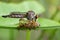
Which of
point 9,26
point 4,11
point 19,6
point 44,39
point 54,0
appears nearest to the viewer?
point 9,26

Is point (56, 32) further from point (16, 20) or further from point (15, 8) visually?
point (16, 20)

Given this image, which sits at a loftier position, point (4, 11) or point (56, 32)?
point (4, 11)

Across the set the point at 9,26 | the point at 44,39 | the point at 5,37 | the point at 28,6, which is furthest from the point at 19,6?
the point at 9,26

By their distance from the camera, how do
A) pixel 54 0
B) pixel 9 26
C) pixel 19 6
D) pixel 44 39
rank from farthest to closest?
pixel 54 0
pixel 44 39
pixel 19 6
pixel 9 26

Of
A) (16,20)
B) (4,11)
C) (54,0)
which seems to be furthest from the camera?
(54,0)

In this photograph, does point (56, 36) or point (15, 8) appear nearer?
point (15, 8)

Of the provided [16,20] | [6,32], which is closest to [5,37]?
[6,32]

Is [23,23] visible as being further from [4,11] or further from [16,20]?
[4,11]

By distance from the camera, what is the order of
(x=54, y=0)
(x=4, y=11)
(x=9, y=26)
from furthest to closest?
(x=54, y=0) → (x=4, y=11) → (x=9, y=26)

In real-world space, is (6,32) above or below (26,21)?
below
